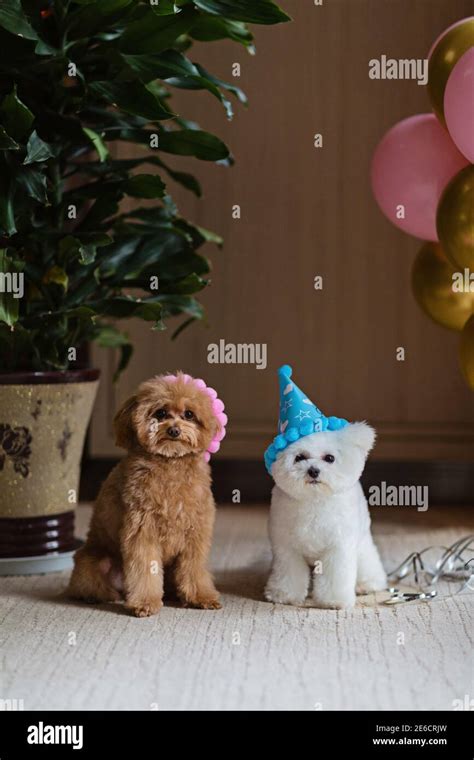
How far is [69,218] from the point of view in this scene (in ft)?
7.29

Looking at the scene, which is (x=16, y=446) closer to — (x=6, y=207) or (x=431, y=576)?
(x=6, y=207)

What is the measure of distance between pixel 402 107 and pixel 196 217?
2.31ft

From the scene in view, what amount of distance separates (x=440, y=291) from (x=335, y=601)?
0.80 metres

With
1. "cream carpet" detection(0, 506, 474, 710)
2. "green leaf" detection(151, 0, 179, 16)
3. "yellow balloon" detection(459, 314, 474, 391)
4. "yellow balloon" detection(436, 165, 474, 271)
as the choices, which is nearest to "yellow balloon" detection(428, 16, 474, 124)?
"yellow balloon" detection(436, 165, 474, 271)

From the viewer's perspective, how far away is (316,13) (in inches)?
113

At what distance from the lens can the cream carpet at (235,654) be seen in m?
1.31

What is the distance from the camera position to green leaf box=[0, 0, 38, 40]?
179cm

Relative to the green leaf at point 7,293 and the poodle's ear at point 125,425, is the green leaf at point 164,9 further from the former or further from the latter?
the poodle's ear at point 125,425

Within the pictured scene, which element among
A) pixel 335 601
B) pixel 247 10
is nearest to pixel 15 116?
pixel 247 10

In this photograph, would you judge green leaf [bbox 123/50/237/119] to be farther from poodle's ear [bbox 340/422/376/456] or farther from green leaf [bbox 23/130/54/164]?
poodle's ear [bbox 340/422/376/456]
